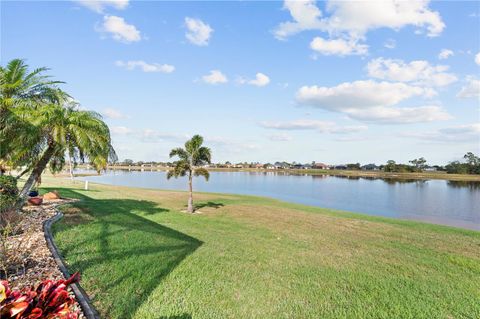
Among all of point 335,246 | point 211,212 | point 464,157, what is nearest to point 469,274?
point 335,246

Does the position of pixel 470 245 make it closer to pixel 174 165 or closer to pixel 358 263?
pixel 358 263

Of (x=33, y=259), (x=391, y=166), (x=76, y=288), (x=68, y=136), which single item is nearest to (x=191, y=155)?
(x=68, y=136)

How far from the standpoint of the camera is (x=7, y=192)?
1132 cm

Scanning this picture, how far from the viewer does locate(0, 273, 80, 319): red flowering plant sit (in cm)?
205

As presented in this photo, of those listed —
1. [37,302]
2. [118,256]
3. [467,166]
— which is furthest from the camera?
[467,166]

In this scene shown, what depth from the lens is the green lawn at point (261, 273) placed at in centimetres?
604

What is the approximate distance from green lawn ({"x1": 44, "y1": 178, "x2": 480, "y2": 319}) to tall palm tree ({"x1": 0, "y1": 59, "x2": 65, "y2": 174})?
3.20 meters

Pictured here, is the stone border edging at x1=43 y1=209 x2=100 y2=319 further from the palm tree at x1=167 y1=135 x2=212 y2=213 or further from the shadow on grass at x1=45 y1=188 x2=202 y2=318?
the palm tree at x1=167 y1=135 x2=212 y2=213

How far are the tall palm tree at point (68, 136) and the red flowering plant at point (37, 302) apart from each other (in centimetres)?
1066

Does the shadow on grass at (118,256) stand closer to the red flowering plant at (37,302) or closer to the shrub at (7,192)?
the shrub at (7,192)

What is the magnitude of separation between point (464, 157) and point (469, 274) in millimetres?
164369

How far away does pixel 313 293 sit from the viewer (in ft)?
22.8

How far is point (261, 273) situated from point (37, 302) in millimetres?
6491

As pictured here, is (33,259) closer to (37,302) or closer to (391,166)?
(37,302)
